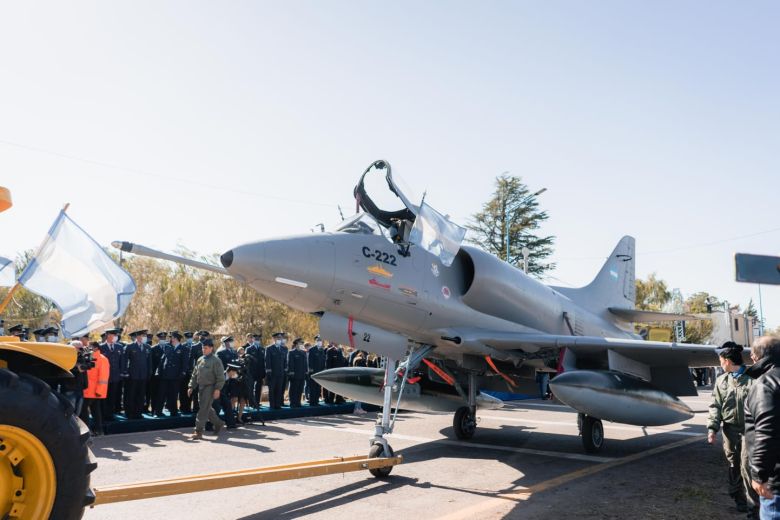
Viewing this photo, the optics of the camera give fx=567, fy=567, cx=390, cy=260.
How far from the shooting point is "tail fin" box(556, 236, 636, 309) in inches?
508

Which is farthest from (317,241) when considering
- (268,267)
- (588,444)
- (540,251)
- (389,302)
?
(540,251)

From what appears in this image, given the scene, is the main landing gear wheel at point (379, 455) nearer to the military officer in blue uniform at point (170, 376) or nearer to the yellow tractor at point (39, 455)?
the yellow tractor at point (39, 455)

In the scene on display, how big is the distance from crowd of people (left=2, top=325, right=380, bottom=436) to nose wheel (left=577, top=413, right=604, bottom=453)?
6404mm

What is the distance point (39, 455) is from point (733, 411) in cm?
566

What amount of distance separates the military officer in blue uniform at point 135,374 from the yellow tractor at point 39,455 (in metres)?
9.07

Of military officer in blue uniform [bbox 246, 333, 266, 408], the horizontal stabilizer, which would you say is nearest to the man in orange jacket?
military officer in blue uniform [bbox 246, 333, 266, 408]

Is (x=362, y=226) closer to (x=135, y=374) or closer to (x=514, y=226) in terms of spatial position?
(x=135, y=374)

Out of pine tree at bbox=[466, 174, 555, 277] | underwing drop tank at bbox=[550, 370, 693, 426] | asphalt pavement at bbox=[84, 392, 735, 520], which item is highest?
pine tree at bbox=[466, 174, 555, 277]

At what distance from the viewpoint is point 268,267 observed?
253 inches

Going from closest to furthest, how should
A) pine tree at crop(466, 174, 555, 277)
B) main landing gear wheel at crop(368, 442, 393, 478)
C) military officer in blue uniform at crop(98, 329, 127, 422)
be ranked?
main landing gear wheel at crop(368, 442, 393, 478)
military officer in blue uniform at crop(98, 329, 127, 422)
pine tree at crop(466, 174, 555, 277)

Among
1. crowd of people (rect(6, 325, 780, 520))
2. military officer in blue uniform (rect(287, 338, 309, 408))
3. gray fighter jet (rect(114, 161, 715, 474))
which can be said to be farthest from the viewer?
military officer in blue uniform (rect(287, 338, 309, 408))

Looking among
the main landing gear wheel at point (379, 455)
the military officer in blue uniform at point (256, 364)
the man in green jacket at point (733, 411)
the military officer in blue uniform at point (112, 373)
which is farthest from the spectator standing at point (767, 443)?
the military officer in blue uniform at point (256, 364)

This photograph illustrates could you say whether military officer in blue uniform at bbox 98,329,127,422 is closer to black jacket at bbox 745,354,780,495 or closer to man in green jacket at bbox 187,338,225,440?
man in green jacket at bbox 187,338,225,440

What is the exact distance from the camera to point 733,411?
17.6 feet
